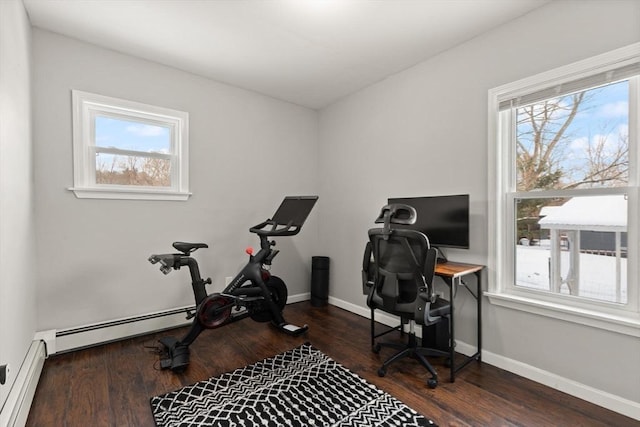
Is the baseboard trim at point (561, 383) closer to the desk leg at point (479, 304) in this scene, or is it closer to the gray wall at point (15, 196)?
the desk leg at point (479, 304)

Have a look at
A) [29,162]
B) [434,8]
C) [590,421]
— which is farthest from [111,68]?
[590,421]

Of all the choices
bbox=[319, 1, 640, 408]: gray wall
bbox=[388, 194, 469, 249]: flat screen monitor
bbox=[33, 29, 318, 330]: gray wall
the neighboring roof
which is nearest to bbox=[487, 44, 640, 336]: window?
the neighboring roof

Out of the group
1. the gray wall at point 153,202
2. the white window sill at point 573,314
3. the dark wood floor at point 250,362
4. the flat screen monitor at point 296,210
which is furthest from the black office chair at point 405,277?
the gray wall at point 153,202

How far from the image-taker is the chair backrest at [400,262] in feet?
6.81

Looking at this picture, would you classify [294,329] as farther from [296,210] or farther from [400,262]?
[400,262]

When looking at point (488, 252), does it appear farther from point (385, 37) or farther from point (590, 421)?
point (385, 37)

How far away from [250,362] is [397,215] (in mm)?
1677

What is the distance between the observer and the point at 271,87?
3.64 metres

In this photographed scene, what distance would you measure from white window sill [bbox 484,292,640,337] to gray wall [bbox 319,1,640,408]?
0.18 ft

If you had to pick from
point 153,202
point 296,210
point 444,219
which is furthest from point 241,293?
point 444,219

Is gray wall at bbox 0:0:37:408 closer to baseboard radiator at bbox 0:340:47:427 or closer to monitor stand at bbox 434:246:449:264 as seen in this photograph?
baseboard radiator at bbox 0:340:47:427

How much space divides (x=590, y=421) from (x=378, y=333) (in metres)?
1.64

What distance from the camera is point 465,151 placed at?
2.64 metres

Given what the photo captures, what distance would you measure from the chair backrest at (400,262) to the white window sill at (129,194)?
6.87ft
